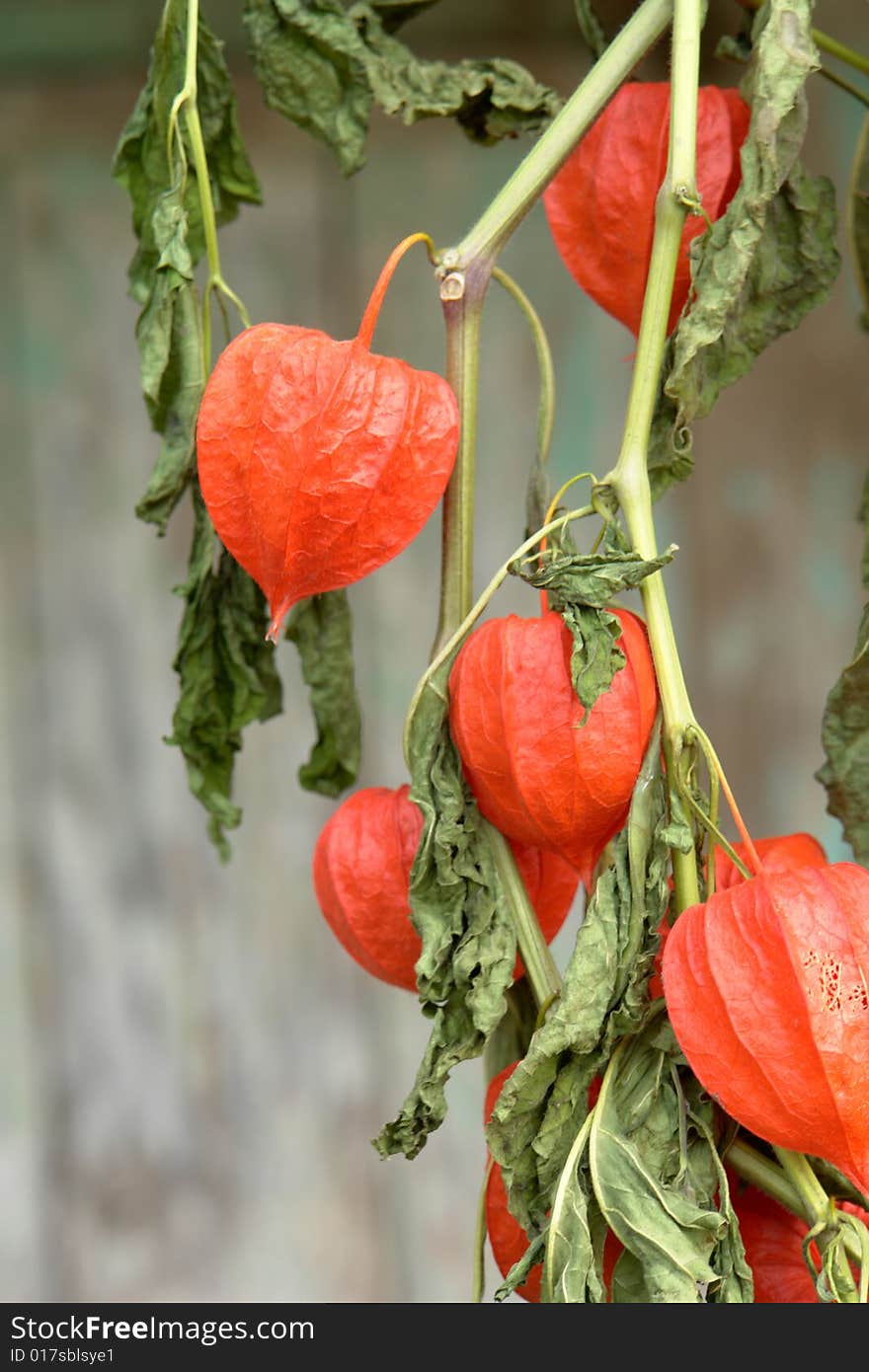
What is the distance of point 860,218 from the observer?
704mm

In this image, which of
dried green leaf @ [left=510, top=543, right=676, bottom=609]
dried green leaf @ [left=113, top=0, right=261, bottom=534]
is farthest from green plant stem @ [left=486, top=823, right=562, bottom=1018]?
dried green leaf @ [left=113, top=0, right=261, bottom=534]

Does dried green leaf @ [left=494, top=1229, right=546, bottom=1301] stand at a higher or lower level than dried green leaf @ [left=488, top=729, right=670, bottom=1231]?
lower

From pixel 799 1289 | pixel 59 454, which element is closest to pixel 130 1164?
pixel 59 454

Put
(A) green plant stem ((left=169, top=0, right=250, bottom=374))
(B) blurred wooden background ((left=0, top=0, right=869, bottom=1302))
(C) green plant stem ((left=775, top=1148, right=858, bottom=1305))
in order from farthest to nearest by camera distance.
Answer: (B) blurred wooden background ((left=0, top=0, right=869, bottom=1302)) → (A) green plant stem ((left=169, top=0, right=250, bottom=374)) → (C) green plant stem ((left=775, top=1148, right=858, bottom=1305))

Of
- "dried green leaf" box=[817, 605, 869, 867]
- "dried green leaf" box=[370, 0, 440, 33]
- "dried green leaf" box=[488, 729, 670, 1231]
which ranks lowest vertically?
"dried green leaf" box=[488, 729, 670, 1231]

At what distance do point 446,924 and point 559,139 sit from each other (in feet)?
1.03

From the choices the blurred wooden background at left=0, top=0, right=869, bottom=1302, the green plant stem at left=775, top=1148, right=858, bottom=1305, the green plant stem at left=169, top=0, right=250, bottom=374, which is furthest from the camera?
the blurred wooden background at left=0, top=0, right=869, bottom=1302

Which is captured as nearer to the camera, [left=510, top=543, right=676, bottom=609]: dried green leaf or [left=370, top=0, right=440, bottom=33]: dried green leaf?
[left=510, top=543, right=676, bottom=609]: dried green leaf

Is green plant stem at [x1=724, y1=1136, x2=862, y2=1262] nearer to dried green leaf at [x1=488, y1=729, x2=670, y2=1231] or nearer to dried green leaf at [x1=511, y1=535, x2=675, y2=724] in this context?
dried green leaf at [x1=488, y1=729, x2=670, y2=1231]

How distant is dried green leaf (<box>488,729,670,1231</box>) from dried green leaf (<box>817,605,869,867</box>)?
0.14 meters

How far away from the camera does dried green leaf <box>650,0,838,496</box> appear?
1.76ft

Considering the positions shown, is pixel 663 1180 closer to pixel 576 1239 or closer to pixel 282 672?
pixel 576 1239

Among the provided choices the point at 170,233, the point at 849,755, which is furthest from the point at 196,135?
the point at 849,755

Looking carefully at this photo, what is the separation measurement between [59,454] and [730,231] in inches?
23.8
